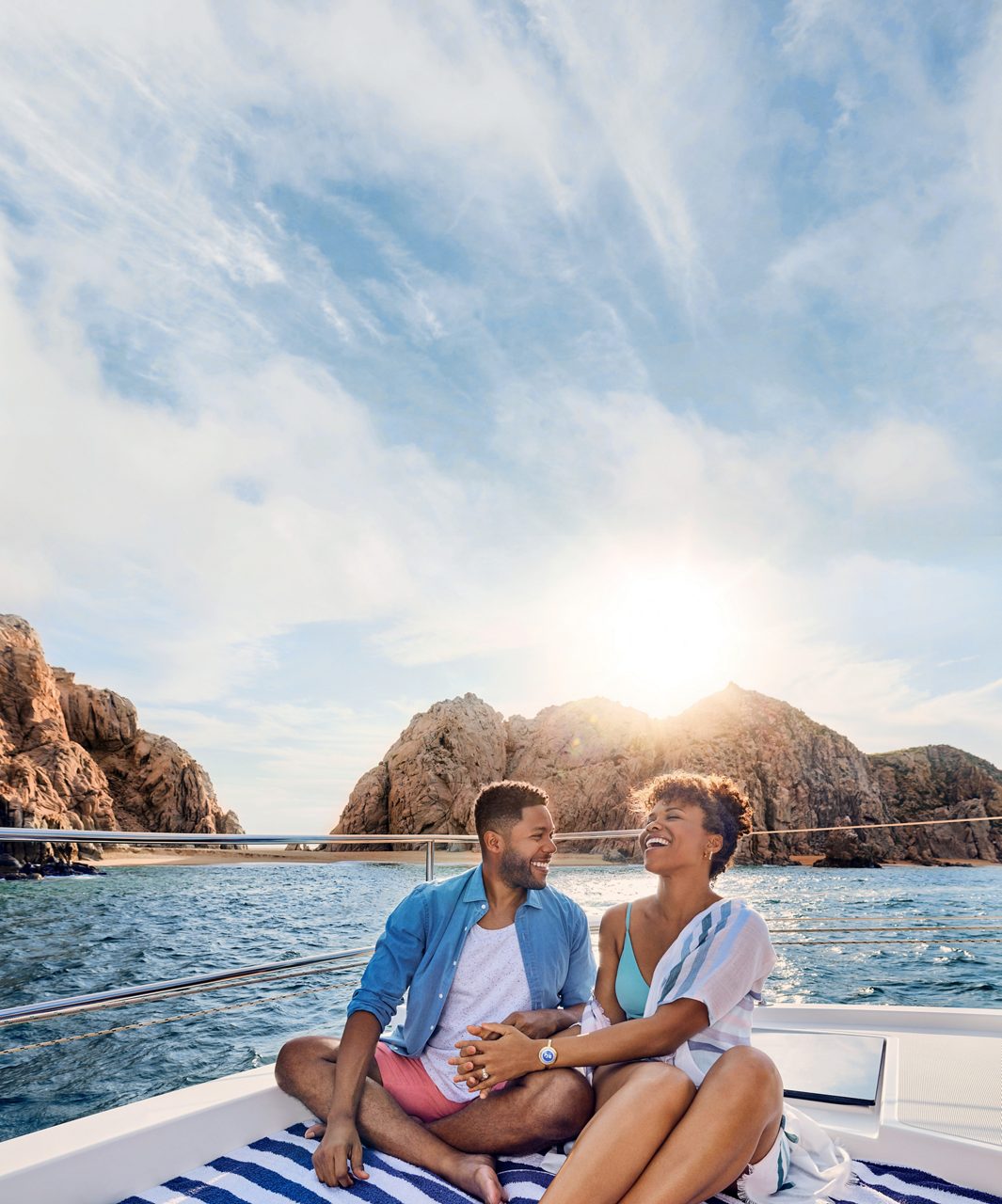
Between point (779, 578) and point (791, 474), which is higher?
point (791, 474)

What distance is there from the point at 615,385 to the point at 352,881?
1105 inches

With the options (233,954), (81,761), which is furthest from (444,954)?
(81,761)

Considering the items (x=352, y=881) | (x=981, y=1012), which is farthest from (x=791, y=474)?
(x=352, y=881)

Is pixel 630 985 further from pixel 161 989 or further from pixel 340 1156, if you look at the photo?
pixel 161 989

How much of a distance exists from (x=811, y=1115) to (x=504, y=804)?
1088 millimetres

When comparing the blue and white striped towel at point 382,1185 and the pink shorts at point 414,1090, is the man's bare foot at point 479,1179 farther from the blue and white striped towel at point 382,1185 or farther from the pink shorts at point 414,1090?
the pink shorts at point 414,1090

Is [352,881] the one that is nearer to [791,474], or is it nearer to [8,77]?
[791,474]

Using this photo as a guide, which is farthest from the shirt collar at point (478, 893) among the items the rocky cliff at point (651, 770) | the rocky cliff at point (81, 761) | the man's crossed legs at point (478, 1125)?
the rocky cliff at point (651, 770)

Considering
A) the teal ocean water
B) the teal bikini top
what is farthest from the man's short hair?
the teal ocean water

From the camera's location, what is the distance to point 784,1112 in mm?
1565

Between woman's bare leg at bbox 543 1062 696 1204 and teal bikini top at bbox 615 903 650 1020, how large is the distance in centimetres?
31

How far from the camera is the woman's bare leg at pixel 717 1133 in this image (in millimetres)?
1188

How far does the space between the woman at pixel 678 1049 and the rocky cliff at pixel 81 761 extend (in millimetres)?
34977

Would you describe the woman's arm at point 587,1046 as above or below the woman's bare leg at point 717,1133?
above
